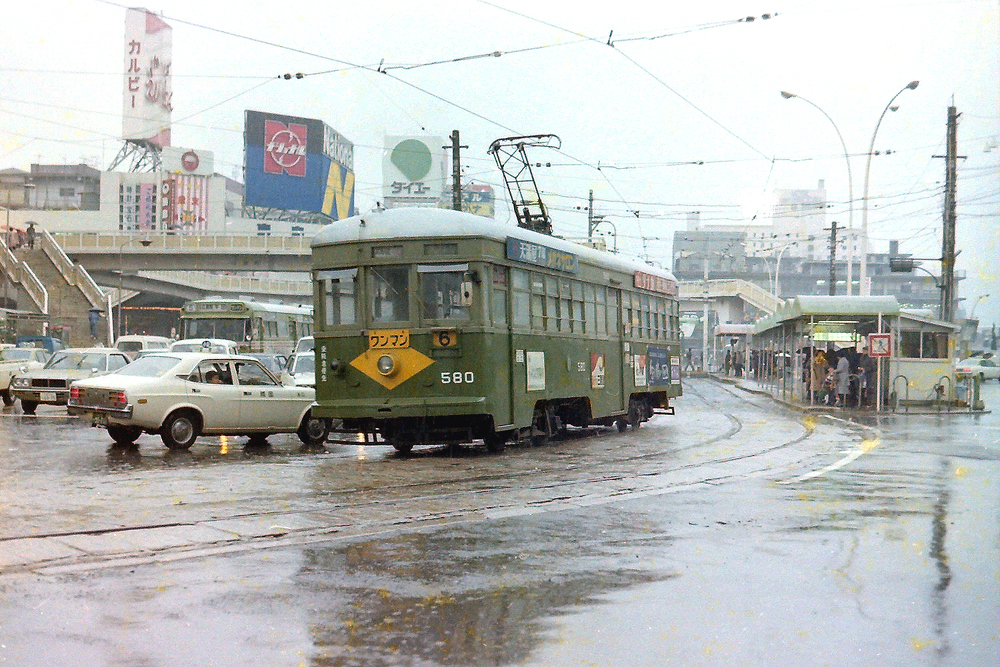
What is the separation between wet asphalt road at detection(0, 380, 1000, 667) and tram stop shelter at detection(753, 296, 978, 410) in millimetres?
17848

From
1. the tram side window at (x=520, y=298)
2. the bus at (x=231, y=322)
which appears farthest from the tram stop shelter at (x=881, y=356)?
the bus at (x=231, y=322)

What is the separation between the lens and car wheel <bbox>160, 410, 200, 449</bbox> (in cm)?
1706

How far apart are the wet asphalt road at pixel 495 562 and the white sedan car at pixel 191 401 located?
1199 mm

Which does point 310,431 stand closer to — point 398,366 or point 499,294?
point 398,366

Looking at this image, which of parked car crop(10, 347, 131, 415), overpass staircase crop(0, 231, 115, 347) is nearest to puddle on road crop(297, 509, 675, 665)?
parked car crop(10, 347, 131, 415)

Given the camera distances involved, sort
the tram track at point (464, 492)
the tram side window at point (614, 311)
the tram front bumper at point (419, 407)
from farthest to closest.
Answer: the tram side window at point (614, 311) → the tram front bumper at point (419, 407) → the tram track at point (464, 492)

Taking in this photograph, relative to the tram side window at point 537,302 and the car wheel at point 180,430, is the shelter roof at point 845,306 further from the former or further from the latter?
the car wheel at point 180,430

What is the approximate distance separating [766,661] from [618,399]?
16.4 metres

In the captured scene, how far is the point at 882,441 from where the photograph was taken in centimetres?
2088

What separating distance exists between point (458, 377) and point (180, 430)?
436cm

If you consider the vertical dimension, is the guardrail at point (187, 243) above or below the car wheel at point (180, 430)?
above

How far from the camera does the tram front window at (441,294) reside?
16375 millimetres

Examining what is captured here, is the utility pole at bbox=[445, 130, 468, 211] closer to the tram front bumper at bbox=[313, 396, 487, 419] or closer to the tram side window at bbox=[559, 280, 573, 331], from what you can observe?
the tram side window at bbox=[559, 280, 573, 331]

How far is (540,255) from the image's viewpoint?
18.3 meters
